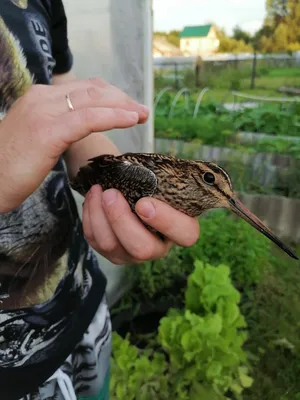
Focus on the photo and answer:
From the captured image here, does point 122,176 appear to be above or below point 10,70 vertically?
below

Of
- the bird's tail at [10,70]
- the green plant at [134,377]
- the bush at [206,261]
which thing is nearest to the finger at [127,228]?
the bird's tail at [10,70]

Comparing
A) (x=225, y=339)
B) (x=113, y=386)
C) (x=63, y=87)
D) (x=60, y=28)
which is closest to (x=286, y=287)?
(x=225, y=339)

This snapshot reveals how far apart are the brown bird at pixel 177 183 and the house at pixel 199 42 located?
4.41 m

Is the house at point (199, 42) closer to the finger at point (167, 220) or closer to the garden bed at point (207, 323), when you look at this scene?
the garden bed at point (207, 323)

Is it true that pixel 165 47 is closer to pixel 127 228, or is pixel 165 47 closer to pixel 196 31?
pixel 196 31

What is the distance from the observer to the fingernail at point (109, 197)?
0.70m

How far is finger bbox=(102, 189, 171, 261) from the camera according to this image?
2.28 feet

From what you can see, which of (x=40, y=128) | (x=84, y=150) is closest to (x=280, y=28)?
(x=84, y=150)

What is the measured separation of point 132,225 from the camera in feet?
2.29

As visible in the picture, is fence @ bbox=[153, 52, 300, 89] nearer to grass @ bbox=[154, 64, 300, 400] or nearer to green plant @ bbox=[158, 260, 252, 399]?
grass @ bbox=[154, 64, 300, 400]

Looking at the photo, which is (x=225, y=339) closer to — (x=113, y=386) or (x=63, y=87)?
(x=113, y=386)

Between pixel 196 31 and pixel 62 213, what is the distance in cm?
450

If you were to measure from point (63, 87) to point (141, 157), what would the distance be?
11.1 inches

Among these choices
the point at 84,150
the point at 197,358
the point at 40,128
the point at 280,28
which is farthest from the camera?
the point at 280,28
